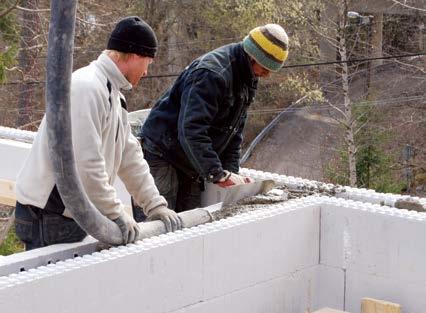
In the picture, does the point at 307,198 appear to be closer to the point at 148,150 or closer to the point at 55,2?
the point at 148,150

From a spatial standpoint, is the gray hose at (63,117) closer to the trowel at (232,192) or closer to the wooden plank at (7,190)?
the trowel at (232,192)

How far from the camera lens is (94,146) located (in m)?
3.73

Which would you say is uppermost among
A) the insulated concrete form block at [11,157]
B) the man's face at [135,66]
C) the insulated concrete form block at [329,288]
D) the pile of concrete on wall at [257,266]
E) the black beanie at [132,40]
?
the black beanie at [132,40]

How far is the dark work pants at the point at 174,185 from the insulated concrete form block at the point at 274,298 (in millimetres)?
963

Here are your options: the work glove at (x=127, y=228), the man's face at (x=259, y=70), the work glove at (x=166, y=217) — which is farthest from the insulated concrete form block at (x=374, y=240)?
the work glove at (x=127, y=228)

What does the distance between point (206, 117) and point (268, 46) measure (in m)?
0.53

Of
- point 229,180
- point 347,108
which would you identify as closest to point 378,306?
point 229,180

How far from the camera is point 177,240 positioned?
4121 mm

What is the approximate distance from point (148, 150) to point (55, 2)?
2126 mm

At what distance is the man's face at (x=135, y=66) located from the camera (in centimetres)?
390

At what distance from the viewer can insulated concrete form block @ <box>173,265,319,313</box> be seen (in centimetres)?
436

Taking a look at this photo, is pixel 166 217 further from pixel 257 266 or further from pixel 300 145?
pixel 300 145

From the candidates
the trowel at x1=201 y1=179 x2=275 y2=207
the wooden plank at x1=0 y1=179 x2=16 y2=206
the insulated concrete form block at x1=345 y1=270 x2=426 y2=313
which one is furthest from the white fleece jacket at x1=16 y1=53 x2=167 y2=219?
the wooden plank at x1=0 y1=179 x2=16 y2=206

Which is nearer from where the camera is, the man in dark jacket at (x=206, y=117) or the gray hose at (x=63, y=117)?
the gray hose at (x=63, y=117)
